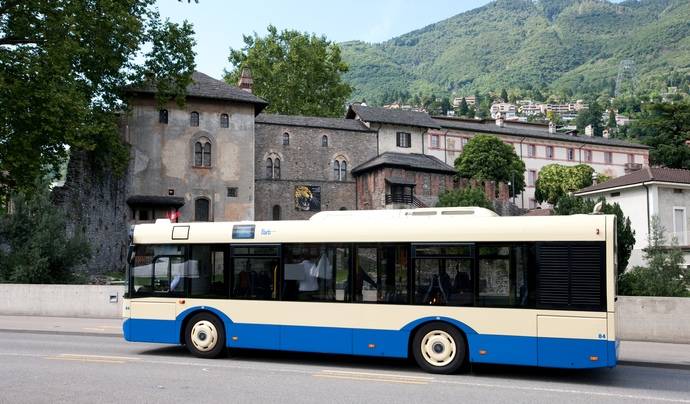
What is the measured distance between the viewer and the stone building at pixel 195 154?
4991 cm

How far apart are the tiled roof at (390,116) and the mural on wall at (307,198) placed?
30.2 ft

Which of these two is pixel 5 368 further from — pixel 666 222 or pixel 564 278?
pixel 666 222

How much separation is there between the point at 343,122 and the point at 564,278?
181ft

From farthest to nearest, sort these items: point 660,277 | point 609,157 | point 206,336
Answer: point 609,157 → point 660,277 → point 206,336

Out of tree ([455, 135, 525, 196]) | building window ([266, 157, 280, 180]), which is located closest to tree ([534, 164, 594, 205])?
tree ([455, 135, 525, 196])

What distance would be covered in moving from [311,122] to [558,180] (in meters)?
39.4

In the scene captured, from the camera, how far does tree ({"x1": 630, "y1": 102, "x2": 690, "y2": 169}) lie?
232ft

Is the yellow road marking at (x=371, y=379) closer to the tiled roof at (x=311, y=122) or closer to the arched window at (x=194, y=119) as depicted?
the arched window at (x=194, y=119)

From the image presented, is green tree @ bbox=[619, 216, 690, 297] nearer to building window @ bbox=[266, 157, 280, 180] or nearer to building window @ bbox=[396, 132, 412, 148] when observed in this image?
building window @ bbox=[266, 157, 280, 180]

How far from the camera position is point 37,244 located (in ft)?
83.5

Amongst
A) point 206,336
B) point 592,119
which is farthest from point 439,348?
point 592,119

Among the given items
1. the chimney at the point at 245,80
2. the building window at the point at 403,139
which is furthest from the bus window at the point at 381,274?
the building window at the point at 403,139

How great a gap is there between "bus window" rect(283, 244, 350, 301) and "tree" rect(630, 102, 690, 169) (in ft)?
221

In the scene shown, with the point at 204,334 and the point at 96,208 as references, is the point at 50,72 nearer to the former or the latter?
the point at 96,208
